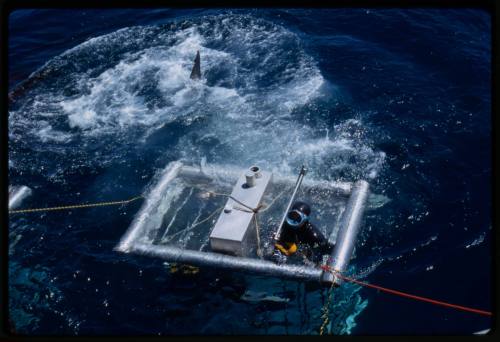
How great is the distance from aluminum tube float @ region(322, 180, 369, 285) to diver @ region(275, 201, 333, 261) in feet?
1.14

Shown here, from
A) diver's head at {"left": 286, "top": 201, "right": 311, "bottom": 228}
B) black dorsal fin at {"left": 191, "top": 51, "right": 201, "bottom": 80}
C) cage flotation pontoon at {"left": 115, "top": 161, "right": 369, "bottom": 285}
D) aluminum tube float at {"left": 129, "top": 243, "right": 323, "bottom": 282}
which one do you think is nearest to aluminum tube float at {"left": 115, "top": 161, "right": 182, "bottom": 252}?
cage flotation pontoon at {"left": 115, "top": 161, "right": 369, "bottom": 285}

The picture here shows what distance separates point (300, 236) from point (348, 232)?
979mm

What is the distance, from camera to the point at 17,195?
10367 millimetres

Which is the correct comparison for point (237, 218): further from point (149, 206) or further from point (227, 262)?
point (149, 206)

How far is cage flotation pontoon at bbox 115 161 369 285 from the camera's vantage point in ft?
25.6

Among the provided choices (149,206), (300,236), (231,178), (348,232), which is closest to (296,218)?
(300,236)

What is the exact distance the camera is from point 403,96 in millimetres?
12688

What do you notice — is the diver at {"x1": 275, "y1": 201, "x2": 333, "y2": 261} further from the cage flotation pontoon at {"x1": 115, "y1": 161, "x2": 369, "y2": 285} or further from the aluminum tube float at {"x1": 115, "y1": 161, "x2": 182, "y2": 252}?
the aluminum tube float at {"x1": 115, "y1": 161, "x2": 182, "y2": 252}

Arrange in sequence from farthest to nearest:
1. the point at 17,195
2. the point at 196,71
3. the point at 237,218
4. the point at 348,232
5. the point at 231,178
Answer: the point at 196,71
the point at 17,195
the point at 231,178
the point at 237,218
the point at 348,232

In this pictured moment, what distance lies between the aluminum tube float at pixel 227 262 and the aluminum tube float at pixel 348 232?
0.31 metres

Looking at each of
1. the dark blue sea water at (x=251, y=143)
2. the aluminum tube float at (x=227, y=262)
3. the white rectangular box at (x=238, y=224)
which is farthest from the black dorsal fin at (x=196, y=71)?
the aluminum tube float at (x=227, y=262)

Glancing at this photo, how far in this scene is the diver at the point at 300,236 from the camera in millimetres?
7523

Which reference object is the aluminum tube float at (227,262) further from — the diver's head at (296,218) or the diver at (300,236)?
the diver's head at (296,218)

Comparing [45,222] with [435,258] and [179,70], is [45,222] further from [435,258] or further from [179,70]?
[435,258]
